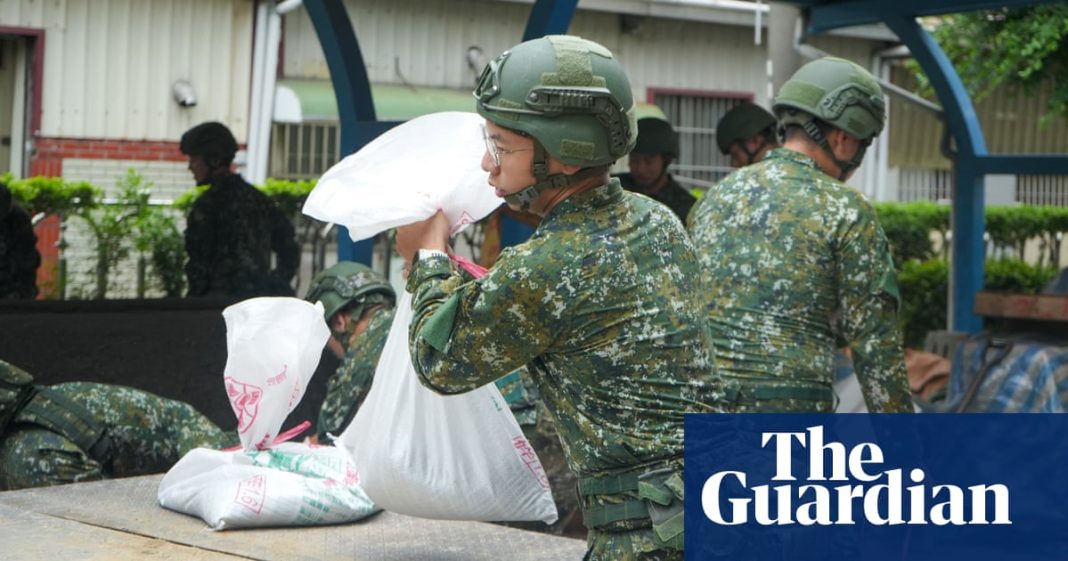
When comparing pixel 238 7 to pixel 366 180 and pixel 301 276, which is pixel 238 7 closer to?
pixel 301 276

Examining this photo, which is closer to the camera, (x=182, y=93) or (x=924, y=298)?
(x=924, y=298)

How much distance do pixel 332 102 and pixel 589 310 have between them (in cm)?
1189

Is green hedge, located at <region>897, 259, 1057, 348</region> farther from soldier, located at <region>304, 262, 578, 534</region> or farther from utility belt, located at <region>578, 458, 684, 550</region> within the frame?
utility belt, located at <region>578, 458, 684, 550</region>

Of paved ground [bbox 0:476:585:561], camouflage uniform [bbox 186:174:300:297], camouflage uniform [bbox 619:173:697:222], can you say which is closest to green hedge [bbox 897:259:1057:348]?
camouflage uniform [bbox 619:173:697:222]

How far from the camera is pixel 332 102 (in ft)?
46.9

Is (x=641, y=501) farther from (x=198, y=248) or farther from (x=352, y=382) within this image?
(x=198, y=248)

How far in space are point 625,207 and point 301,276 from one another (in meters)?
5.85

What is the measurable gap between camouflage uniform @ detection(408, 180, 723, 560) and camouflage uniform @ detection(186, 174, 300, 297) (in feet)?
15.4

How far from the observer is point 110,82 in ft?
42.2

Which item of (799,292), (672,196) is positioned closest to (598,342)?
(799,292)

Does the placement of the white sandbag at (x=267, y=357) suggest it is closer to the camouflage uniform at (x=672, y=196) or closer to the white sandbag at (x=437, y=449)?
the white sandbag at (x=437, y=449)

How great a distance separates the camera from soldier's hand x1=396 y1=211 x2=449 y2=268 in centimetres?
301

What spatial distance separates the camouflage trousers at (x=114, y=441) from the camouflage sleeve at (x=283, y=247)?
2.60m

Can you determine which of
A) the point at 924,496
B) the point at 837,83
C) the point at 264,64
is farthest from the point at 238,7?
the point at 924,496
